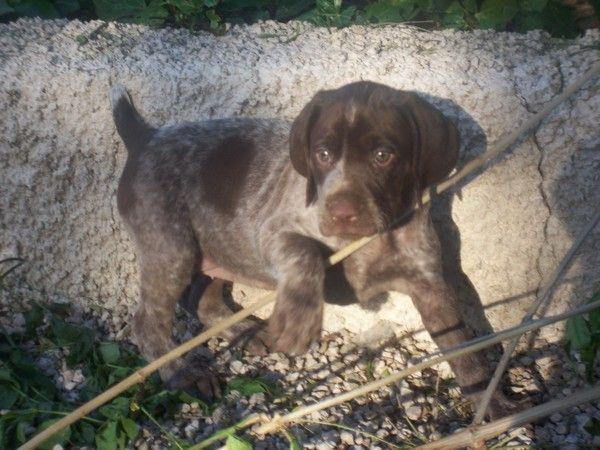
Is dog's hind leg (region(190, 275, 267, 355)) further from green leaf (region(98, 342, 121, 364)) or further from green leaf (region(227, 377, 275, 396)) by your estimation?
green leaf (region(98, 342, 121, 364))

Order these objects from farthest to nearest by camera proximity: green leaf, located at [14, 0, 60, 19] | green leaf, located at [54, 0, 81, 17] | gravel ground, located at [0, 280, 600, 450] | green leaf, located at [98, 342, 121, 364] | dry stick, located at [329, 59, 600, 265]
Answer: green leaf, located at [54, 0, 81, 17] < green leaf, located at [14, 0, 60, 19] < green leaf, located at [98, 342, 121, 364] < gravel ground, located at [0, 280, 600, 450] < dry stick, located at [329, 59, 600, 265]

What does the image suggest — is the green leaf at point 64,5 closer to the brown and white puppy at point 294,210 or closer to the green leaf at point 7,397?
the brown and white puppy at point 294,210

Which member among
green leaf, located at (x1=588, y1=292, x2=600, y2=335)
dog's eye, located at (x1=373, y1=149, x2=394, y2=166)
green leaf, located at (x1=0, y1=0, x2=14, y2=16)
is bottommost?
green leaf, located at (x1=588, y1=292, x2=600, y2=335)

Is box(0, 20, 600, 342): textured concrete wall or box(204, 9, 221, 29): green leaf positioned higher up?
box(204, 9, 221, 29): green leaf

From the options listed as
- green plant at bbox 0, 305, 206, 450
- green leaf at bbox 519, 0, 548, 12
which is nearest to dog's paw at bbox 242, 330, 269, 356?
green plant at bbox 0, 305, 206, 450

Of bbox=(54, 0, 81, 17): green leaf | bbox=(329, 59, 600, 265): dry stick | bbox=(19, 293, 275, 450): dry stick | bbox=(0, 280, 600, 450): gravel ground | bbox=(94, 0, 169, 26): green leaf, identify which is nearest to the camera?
bbox=(19, 293, 275, 450): dry stick

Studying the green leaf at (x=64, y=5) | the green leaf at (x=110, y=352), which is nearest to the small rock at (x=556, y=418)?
the green leaf at (x=110, y=352)

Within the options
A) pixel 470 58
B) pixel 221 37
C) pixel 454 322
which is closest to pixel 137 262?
pixel 221 37
